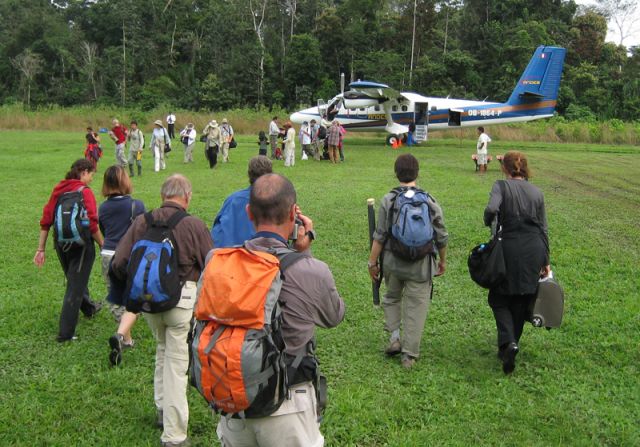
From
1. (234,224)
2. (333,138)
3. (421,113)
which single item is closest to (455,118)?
(421,113)

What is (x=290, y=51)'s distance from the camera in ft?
165

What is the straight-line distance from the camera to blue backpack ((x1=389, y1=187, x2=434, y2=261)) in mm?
4055

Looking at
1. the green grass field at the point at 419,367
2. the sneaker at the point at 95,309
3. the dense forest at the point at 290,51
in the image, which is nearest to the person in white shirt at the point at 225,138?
the green grass field at the point at 419,367

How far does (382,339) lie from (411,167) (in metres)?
1.75

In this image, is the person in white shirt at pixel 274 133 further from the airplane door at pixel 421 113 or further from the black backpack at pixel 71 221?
the black backpack at pixel 71 221

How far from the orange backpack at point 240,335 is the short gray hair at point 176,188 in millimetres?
1552

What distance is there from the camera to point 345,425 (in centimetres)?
360

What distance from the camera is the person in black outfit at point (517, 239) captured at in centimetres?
423

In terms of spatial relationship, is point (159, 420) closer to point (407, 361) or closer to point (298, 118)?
point (407, 361)

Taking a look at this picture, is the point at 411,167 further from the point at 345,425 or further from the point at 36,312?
the point at 36,312

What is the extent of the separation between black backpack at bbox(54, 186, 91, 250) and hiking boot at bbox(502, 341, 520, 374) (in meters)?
3.64

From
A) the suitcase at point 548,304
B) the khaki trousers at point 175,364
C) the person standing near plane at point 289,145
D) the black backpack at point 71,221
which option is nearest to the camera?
the khaki trousers at point 175,364

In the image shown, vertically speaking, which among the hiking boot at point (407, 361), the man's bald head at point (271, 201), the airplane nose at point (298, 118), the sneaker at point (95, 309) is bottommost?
the sneaker at point (95, 309)

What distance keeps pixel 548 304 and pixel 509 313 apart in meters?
0.31
